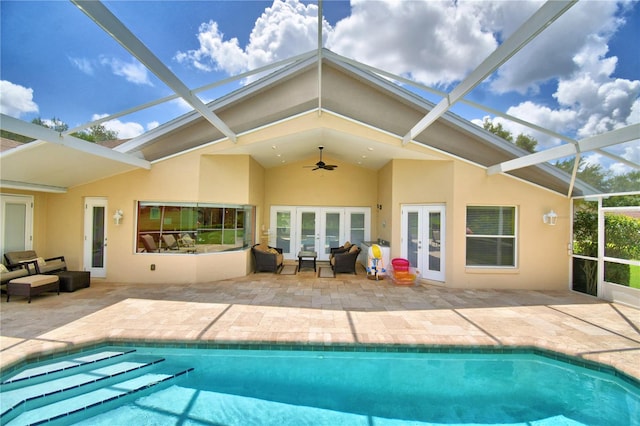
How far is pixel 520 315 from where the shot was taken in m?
5.68

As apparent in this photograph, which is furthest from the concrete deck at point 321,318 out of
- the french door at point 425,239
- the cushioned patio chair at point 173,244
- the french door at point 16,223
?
the french door at point 16,223

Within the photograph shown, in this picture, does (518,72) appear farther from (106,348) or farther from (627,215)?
(106,348)

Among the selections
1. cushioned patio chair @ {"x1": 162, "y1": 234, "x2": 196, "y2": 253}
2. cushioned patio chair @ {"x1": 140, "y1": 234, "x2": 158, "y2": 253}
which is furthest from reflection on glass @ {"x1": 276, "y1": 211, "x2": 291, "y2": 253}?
cushioned patio chair @ {"x1": 140, "y1": 234, "x2": 158, "y2": 253}

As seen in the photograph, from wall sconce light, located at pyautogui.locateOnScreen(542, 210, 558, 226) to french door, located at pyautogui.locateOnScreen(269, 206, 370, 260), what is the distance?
19.1 feet

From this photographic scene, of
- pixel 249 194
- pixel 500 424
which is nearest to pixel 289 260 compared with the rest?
pixel 249 194

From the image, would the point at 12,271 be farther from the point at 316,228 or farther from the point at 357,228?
the point at 357,228

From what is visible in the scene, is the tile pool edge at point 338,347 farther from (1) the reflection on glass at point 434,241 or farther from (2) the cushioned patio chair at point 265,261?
(2) the cushioned patio chair at point 265,261

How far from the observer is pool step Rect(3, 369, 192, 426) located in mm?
3182

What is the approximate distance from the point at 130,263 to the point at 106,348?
4.08m

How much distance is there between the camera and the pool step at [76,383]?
3.27 metres

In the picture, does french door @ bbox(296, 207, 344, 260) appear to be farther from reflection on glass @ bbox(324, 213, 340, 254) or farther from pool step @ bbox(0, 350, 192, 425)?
pool step @ bbox(0, 350, 192, 425)

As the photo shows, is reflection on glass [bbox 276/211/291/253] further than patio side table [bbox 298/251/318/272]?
Yes

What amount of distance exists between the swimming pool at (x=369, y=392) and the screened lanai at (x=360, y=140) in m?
4.05

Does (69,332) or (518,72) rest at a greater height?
(518,72)
